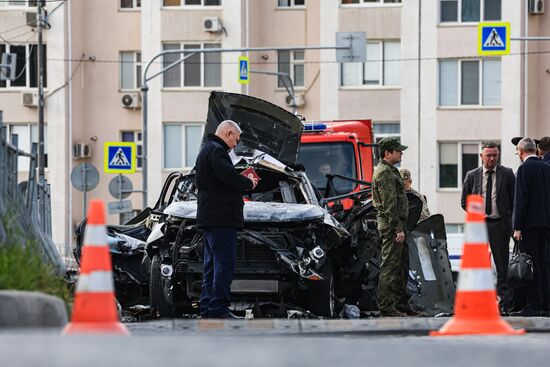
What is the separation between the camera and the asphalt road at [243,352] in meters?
6.80

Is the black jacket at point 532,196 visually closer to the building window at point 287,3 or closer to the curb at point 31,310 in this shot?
the curb at point 31,310

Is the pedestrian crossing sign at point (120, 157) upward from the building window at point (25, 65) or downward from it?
downward

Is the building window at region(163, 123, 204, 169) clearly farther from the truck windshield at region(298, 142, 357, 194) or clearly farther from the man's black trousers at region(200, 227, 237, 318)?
the man's black trousers at region(200, 227, 237, 318)

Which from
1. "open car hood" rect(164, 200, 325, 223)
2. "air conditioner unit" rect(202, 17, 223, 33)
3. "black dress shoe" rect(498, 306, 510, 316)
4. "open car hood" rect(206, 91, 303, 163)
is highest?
"air conditioner unit" rect(202, 17, 223, 33)

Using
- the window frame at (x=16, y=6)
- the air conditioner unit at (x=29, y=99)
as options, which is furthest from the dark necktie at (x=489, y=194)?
the window frame at (x=16, y=6)

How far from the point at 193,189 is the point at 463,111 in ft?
113

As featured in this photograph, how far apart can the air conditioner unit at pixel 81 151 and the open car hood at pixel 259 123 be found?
33288mm

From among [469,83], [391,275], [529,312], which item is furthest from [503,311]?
[469,83]

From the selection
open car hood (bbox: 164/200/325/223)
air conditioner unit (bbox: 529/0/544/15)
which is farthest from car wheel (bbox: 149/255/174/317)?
air conditioner unit (bbox: 529/0/544/15)

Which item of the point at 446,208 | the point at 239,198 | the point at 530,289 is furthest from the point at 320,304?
the point at 446,208

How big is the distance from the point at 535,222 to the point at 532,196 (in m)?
0.27

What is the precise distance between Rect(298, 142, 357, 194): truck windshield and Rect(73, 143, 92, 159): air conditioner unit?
27.0m

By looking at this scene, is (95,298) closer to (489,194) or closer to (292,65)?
(489,194)

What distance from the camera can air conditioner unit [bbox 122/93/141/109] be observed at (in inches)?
2003
